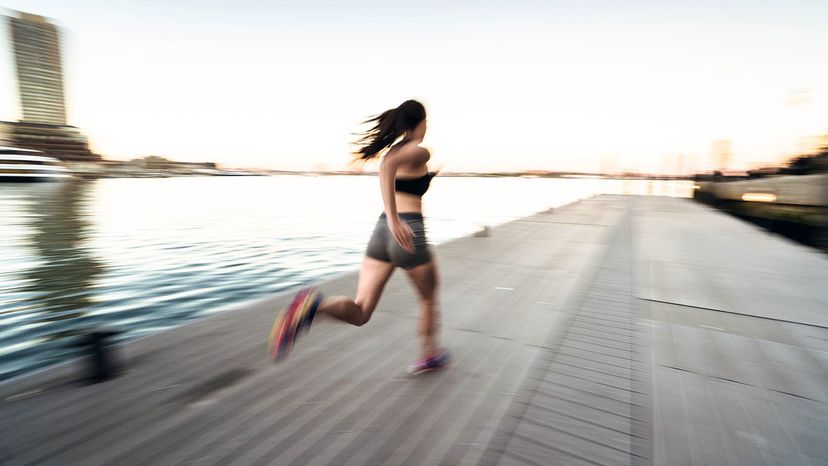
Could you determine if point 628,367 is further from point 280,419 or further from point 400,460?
point 280,419

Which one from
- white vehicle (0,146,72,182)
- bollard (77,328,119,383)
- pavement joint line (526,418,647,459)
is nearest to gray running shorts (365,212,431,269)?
pavement joint line (526,418,647,459)

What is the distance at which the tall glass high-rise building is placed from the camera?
82438mm

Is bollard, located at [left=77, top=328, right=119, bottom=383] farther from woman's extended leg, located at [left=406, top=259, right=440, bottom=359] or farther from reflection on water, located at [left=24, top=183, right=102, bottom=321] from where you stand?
reflection on water, located at [left=24, top=183, right=102, bottom=321]

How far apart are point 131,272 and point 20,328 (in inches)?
132

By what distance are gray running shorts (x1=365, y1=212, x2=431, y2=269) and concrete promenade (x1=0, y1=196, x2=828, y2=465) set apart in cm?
91

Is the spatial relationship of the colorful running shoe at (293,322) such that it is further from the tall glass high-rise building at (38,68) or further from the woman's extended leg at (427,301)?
the tall glass high-rise building at (38,68)

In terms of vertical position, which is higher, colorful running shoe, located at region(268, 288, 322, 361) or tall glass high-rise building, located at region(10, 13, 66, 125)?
tall glass high-rise building, located at region(10, 13, 66, 125)

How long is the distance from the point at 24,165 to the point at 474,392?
260ft

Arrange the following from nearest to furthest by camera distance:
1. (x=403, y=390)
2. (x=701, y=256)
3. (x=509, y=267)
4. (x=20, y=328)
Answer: (x=403, y=390)
(x=20, y=328)
(x=509, y=267)
(x=701, y=256)

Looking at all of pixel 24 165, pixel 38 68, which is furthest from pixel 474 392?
pixel 38 68

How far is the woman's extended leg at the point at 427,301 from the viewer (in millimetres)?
2283

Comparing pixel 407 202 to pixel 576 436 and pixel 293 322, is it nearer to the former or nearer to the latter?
pixel 293 322

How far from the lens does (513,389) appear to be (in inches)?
97.3

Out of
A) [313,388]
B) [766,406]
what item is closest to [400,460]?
[313,388]
